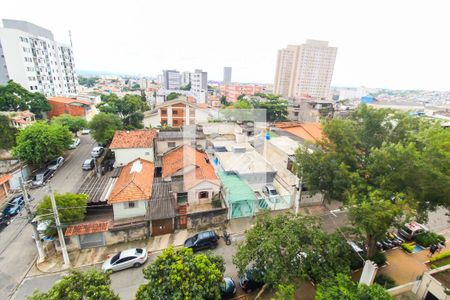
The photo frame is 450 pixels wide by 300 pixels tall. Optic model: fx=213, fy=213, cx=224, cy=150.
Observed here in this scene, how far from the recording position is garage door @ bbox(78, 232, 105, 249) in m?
13.8

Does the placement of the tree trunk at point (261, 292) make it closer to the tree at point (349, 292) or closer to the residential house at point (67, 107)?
the tree at point (349, 292)

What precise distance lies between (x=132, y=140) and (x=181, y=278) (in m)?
18.0

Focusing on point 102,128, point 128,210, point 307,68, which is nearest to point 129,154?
point 102,128

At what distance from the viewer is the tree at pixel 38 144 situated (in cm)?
2112

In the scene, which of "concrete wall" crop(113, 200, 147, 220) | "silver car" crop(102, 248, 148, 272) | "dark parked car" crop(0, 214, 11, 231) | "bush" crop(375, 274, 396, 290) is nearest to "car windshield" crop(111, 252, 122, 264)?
"silver car" crop(102, 248, 148, 272)

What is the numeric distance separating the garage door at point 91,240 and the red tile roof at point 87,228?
43cm

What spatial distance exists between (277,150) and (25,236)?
21246 mm

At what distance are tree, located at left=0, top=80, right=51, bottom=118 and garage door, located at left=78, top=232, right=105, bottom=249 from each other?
3523 centimetres

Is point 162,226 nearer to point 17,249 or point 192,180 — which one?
point 192,180

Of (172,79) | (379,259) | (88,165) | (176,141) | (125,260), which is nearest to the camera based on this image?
(379,259)

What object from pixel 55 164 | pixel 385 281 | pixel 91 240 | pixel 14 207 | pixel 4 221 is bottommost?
pixel 4 221

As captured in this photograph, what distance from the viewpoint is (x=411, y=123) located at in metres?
12.3

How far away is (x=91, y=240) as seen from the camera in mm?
13875

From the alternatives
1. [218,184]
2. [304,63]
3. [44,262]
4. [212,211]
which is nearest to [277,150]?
[218,184]
